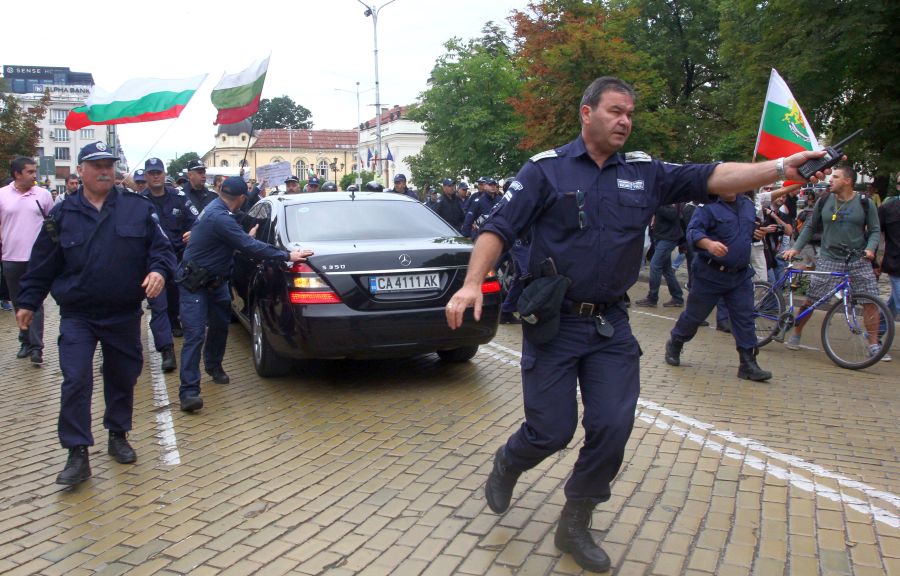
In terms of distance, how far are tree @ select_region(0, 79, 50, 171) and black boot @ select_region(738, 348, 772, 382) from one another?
84.5 feet

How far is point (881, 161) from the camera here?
16.5 m

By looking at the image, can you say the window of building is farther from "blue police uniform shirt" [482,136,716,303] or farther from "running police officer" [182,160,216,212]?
"blue police uniform shirt" [482,136,716,303]

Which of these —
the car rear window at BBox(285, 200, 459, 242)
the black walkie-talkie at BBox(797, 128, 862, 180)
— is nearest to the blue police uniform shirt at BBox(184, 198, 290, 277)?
the car rear window at BBox(285, 200, 459, 242)

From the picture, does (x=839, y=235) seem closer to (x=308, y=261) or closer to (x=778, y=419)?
(x=778, y=419)

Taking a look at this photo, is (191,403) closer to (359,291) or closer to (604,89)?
(359,291)

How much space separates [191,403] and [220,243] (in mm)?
1289

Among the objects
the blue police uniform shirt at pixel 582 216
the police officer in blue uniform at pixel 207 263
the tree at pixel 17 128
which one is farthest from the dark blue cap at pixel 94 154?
the tree at pixel 17 128

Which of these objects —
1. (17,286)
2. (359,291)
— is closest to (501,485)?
(359,291)

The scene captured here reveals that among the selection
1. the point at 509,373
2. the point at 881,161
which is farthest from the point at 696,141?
the point at 509,373

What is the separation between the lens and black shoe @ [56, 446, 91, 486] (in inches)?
175

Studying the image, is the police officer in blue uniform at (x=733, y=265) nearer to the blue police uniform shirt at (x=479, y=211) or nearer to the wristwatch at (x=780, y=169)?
the wristwatch at (x=780, y=169)

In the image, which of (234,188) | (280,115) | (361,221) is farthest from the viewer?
(280,115)

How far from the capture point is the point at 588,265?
3.36 metres

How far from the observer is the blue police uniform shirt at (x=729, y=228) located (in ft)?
22.6
